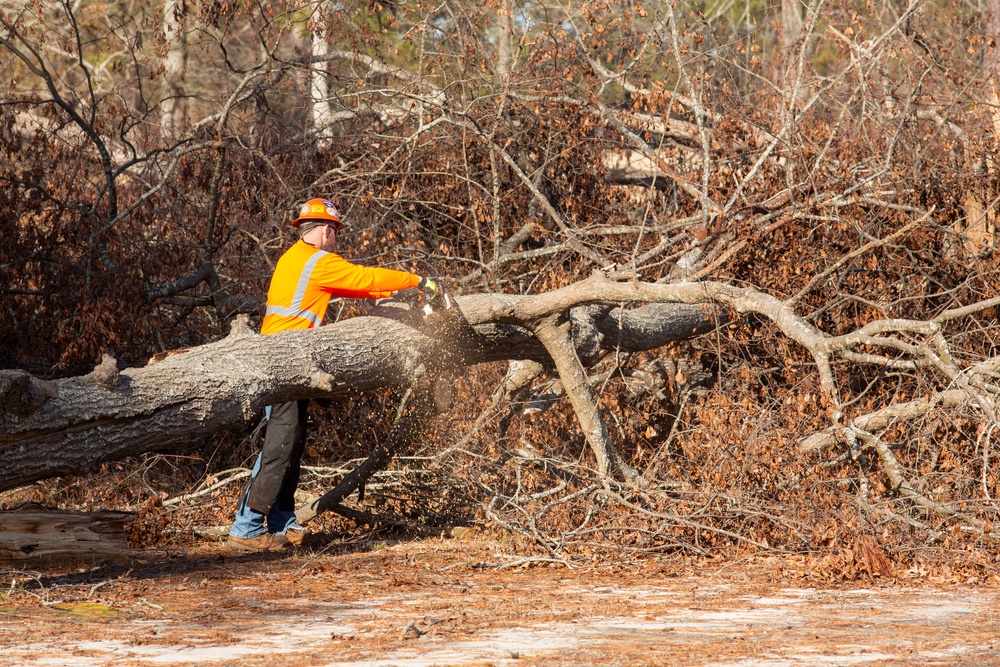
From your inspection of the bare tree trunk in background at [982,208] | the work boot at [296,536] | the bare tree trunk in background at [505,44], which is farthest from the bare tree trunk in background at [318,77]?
the bare tree trunk in background at [982,208]

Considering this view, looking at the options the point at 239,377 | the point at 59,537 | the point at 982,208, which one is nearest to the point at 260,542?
the point at 59,537

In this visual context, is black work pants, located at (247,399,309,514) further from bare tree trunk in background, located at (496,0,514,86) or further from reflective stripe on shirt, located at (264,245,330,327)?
bare tree trunk in background, located at (496,0,514,86)

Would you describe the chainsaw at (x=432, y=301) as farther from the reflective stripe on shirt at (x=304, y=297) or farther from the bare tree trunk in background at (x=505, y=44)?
the bare tree trunk in background at (x=505, y=44)

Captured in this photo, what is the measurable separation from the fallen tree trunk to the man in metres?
0.28

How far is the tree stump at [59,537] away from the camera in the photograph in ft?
21.2

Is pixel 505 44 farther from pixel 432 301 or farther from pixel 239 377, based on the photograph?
pixel 239 377

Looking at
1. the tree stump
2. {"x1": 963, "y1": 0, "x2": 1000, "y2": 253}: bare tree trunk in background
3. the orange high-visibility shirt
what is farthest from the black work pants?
{"x1": 963, "y1": 0, "x2": 1000, "y2": 253}: bare tree trunk in background

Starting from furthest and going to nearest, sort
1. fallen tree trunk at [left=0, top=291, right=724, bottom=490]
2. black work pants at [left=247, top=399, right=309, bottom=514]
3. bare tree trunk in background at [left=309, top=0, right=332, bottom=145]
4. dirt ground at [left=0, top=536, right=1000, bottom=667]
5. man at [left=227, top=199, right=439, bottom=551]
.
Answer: bare tree trunk in background at [left=309, top=0, right=332, bottom=145], black work pants at [left=247, top=399, right=309, bottom=514], man at [left=227, top=199, right=439, bottom=551], fallen tree trunk at [left=0, top=291, right=724, bottom=490], dirt ground at [left=0, top=536, right=1000, bottom=667]

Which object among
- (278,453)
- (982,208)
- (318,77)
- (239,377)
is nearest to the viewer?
(239,377)

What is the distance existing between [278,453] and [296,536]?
55cm

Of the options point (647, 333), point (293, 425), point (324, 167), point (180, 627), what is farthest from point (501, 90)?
point (180, 627)

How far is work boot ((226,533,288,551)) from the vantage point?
6930 mm

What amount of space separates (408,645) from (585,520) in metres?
2.57

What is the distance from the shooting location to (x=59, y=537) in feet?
22.1
